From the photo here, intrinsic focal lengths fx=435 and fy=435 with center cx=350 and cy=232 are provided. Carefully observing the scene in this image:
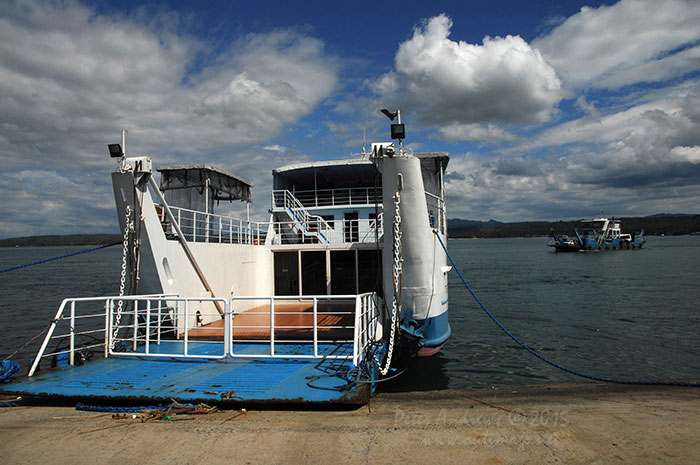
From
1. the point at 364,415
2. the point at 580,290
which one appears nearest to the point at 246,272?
the point at 364,415

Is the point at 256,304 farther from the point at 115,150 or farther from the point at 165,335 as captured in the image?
the point at 115,150

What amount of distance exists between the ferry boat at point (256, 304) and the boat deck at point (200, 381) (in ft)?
0.09

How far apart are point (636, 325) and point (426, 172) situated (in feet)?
36.6

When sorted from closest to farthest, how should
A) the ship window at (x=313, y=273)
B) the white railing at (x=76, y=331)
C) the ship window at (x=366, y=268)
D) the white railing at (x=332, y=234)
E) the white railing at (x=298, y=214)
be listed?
the white railing at (x=76, y=331) → the ship window at (x=366, y=268) → the ship window at (x=313, y=273) → the white railing at (x=332, y=234) → the white railing at (x=298, y=214)

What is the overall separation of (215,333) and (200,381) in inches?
142

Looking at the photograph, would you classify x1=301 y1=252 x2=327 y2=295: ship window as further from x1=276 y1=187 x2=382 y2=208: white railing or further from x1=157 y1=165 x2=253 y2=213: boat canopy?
x1=157 y1=165 x2=253 y2=213: boat canopy

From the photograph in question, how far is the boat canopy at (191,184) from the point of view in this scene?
1478 cm

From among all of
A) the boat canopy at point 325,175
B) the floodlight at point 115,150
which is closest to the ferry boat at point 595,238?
the boat canopy at point 325,175

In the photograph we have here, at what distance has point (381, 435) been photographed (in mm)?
4734

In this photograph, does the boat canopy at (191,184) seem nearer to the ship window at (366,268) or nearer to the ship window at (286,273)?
the ship window at (286,273)

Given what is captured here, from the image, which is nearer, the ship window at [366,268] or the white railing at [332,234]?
the ship window at [366,268]

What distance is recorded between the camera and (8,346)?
53.5 ft

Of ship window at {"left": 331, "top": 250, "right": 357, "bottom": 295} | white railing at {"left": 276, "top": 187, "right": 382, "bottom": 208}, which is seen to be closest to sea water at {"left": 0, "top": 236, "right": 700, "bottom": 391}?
ship window at {"left": 331, "top": 250, "right": 357, "bottom": 295}

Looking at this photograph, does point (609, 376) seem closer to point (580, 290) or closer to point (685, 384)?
point (685, 384)
